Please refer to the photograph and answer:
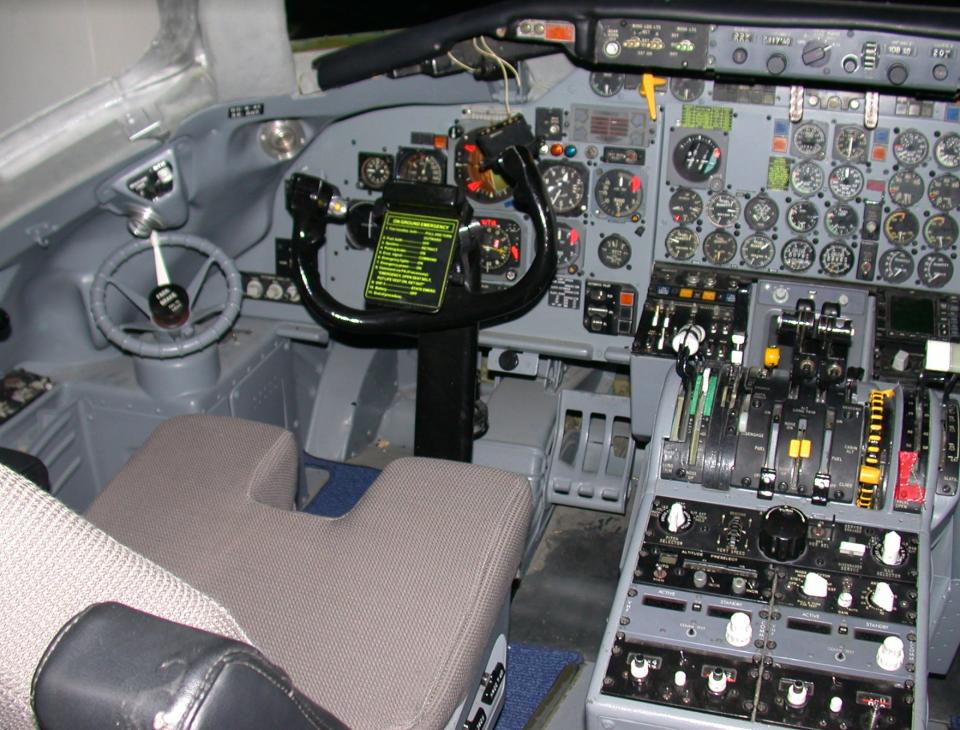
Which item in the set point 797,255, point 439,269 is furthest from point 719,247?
point 439,269

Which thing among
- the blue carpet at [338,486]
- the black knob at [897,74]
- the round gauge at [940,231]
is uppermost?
the black knob at [897,74]

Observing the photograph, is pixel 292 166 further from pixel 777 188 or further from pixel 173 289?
pixel 777 188

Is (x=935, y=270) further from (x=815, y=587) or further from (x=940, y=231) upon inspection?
(x=815, y=587)

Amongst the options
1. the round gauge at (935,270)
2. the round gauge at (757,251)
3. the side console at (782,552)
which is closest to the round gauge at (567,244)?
the round gauge at (757,251)

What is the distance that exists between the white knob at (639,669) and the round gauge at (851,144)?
1.83m

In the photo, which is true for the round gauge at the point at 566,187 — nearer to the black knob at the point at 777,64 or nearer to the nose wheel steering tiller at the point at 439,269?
the nose wheel steering tiller at the point at 439,269

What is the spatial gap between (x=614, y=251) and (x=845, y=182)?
78 centimetres

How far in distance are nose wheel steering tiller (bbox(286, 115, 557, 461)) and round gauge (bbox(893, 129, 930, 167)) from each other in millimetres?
1134

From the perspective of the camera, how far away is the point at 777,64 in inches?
118

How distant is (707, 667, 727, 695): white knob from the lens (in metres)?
2.28

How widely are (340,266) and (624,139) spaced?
45.5 inches

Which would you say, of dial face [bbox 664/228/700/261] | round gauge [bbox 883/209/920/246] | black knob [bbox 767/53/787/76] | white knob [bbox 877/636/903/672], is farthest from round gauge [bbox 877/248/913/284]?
white knob [bbox 877/636/903/672]

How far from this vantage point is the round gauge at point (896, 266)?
11.2 ft

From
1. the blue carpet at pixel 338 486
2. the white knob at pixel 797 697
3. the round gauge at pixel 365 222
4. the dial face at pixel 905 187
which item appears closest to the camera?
the white knob at pixel 797 697
